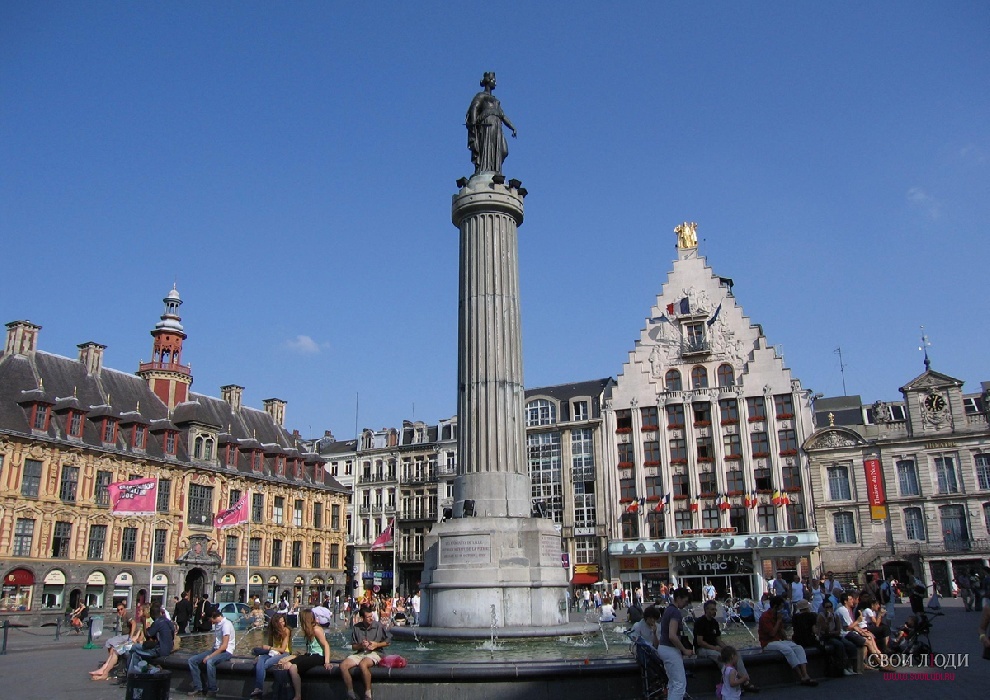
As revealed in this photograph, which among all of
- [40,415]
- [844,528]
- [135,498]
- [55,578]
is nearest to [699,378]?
[844,528]

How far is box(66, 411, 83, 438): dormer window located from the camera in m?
43.2

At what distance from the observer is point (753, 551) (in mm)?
48500

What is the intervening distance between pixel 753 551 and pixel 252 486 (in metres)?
32.7

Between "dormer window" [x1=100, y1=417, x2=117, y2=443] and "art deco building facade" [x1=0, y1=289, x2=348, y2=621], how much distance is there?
95 millimetres

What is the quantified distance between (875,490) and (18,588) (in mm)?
45986

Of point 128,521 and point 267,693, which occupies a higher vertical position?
point 128,521

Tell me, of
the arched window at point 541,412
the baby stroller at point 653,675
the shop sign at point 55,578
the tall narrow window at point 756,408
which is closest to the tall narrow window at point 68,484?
the shop sign at point 55,578

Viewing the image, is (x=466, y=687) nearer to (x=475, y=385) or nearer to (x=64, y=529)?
(x=475, y=385)

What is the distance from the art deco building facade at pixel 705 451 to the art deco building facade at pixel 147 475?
21.9 m

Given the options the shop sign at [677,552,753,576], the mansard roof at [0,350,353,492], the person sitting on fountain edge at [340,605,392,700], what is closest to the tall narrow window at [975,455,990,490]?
the shop sign at [677,552,753,576]

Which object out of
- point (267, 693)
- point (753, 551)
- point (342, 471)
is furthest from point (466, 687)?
point (342, 471)

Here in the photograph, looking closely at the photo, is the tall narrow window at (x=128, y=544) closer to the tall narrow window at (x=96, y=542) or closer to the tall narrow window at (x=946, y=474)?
the tall narrow window at (x=96, y=542)

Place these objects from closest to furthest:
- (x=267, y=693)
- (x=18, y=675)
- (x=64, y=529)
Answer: (x=267, y=693) → (x=18, y=675) → (x=64, y=529)

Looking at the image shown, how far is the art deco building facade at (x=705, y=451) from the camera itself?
48.8 m
